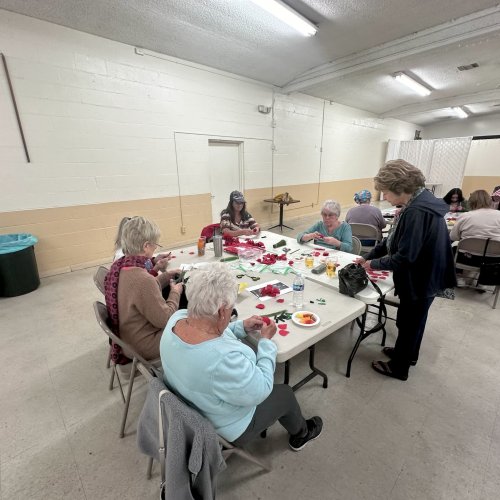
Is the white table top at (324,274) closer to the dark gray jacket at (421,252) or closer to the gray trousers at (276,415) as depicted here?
the dark gray jacket at (421,252)

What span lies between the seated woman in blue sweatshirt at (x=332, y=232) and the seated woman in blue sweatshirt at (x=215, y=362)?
163 cm

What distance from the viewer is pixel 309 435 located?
1484 millimetres

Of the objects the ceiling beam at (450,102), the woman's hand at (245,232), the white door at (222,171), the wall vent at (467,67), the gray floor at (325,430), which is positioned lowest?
the gray floor at (325,430)

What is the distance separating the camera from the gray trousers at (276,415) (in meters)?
1.11

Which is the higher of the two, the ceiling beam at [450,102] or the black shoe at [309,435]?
the ceiling beam at [450,102]

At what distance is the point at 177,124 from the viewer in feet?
14.6

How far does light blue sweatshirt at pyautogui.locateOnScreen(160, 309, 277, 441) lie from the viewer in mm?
877

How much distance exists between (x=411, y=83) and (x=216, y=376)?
24.0ft

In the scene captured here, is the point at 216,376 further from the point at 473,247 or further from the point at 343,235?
the point at 473,247

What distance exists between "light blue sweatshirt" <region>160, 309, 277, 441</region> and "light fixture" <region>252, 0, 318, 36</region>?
3.64 meters

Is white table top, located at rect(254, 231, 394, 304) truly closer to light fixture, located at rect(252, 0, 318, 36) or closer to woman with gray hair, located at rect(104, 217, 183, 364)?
woman with gray hair, located at rect(104, 217, 183, 364)

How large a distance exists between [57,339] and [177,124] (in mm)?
3628

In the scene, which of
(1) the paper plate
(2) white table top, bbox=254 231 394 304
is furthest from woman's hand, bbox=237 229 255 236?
(1) the paper plate

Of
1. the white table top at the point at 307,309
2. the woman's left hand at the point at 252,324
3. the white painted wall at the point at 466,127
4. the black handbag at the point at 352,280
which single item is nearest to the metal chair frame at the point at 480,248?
the black handbag at the point at 352,280
